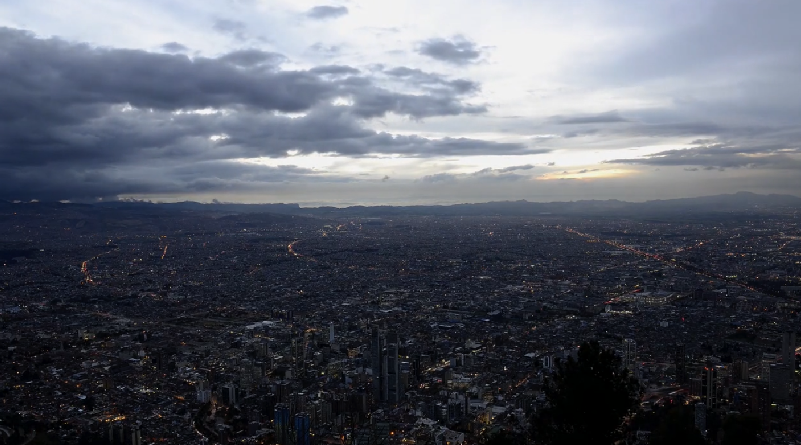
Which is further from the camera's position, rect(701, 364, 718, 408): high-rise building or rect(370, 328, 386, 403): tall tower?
rect(370, 328, 386, 403): tall tower

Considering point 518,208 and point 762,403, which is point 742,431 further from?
point 518,208

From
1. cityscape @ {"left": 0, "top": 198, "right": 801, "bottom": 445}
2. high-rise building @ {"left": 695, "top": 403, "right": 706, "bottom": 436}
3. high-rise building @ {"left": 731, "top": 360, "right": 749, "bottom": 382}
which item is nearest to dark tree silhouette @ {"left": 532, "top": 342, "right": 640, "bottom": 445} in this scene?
cityscape @ {"left": 0, "top": 198, "right": 801, "bottom": 445}

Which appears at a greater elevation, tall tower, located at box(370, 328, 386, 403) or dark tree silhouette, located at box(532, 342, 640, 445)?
dark tree silhouette, located at box(532, 342, 640, 445)

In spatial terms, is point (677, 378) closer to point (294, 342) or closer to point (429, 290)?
point (294, 342)

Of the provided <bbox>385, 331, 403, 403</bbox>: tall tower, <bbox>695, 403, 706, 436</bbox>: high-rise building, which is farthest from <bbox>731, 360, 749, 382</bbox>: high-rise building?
<bbox>385, 331, 403, 403</bbox>: tall tower

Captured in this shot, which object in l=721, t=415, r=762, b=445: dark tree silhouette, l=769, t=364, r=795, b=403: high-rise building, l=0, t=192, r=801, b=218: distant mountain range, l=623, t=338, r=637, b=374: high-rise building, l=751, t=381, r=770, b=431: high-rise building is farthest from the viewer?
l=0, t=192, r=801, b=218: distant mountain range

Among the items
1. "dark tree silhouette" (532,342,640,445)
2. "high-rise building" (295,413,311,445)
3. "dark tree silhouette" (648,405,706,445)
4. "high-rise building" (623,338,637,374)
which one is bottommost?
"high-rise building" (295,413,311,445)

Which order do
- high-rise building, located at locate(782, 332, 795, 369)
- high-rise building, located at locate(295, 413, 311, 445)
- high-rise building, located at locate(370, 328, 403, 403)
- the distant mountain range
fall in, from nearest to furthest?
high-rise building, located at locate(295, 413, 311, 445) → high-rise building, located at locate(370, 328, 403, 403) → high-rise building, located at locate(782, 332, 795, 369) → the distant mountain range

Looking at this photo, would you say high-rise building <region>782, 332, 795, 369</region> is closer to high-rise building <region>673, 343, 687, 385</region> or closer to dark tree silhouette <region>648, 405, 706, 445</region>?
high-rise building <region>673, 343, 687, 385</region>
